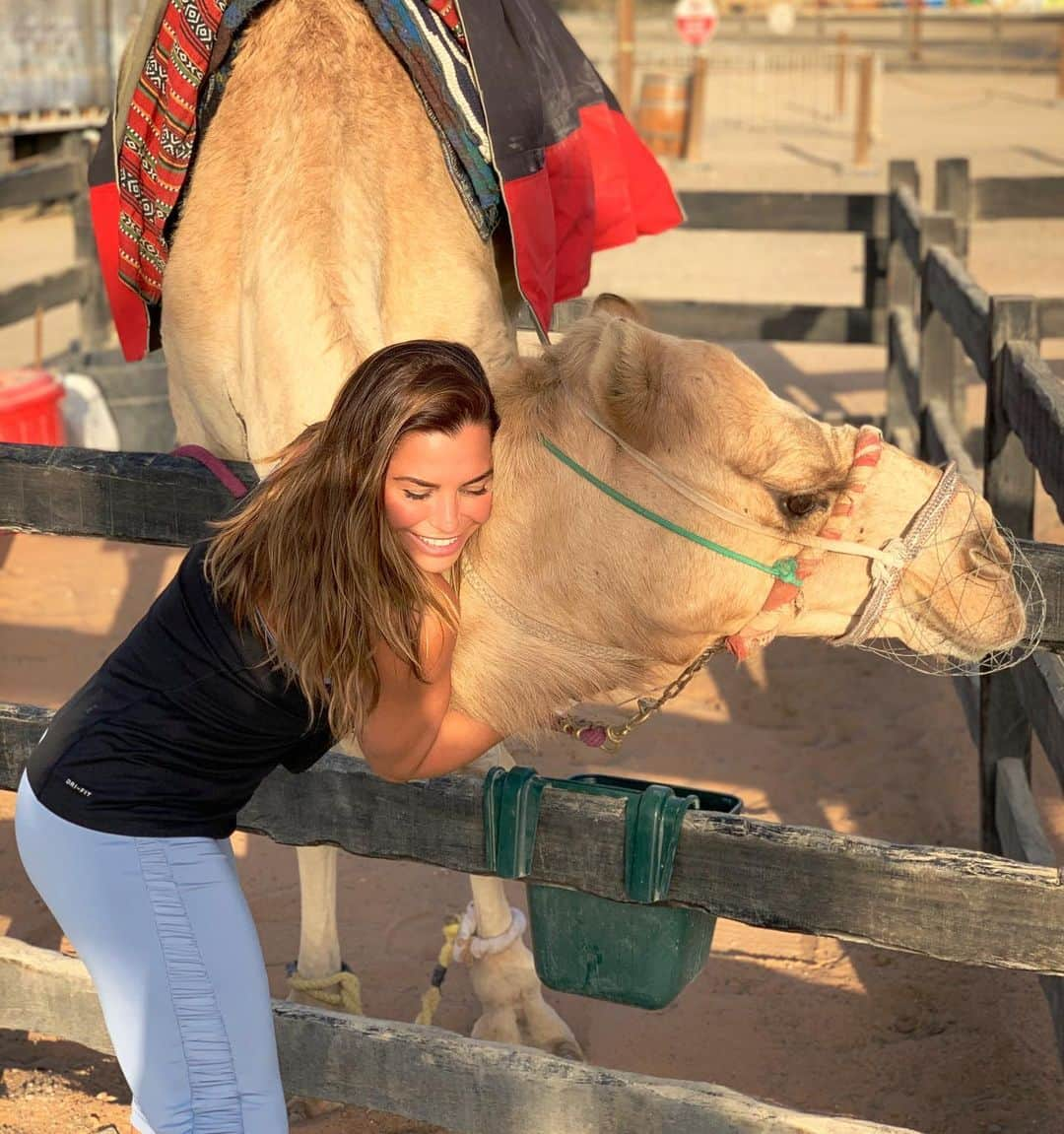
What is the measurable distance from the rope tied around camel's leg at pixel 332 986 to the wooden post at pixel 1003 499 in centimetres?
174

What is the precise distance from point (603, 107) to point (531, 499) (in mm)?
2311

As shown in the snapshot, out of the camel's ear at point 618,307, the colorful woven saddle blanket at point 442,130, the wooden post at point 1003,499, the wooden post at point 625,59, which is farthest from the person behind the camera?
the wooden post at point 625,59

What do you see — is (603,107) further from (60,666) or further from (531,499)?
(60,666)

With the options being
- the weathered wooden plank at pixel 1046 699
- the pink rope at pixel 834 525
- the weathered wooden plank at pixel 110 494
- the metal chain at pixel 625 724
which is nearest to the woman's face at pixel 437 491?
the metal chain at pixel 625 724

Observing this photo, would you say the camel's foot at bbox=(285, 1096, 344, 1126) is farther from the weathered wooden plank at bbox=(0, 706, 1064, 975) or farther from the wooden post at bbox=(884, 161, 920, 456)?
the wooden post at bbox=(884, 161, 920, 456)

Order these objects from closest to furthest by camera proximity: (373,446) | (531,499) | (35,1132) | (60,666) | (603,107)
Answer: (373,446) < (531,499) < (35,1132) < (603,107) < (60,666)

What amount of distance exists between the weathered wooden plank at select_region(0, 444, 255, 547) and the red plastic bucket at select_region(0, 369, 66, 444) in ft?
12.3

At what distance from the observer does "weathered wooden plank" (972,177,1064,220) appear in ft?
25.8

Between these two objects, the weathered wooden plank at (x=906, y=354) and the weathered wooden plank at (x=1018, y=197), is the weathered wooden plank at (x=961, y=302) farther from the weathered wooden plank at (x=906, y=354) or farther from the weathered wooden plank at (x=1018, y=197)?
the weathered wooden plank at (x=1018, y=197)

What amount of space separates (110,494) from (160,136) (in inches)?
53.0

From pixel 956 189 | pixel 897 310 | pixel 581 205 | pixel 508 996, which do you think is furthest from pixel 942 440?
pixel 508 996

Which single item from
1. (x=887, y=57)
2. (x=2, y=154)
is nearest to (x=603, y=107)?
(x=2, y=154)

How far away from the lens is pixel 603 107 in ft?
14.2

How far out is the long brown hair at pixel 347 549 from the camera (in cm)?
207
